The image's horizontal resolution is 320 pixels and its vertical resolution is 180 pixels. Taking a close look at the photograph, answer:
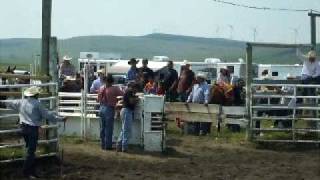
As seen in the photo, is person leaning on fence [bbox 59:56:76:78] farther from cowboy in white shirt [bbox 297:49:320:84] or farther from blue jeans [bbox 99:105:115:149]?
cowboy in white shirt [bbox 297:49:320:84]

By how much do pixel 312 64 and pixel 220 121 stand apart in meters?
3.01

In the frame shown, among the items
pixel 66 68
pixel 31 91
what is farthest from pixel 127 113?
pixel 66 68

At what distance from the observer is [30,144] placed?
12398 mm

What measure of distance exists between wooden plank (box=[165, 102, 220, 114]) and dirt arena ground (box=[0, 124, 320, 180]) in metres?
0.99

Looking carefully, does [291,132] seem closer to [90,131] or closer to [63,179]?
[90,131]

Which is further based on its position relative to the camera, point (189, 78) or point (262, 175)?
point (189, 78)

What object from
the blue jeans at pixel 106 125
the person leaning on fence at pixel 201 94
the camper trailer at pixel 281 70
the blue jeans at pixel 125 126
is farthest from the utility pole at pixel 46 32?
the camper trailer at pixel 281 70

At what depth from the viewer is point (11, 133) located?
515 inches

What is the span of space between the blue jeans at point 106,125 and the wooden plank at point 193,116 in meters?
3.52

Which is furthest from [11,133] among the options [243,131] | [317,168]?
[243,131]

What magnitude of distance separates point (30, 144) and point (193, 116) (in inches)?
305

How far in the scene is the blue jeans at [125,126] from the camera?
16217 mm

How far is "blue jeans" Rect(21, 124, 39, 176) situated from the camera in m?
12.3

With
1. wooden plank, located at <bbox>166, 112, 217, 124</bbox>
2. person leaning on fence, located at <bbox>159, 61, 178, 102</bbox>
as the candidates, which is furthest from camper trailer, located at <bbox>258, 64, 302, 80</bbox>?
wooden plank, located at <bbox>166, 112, 217, 124</bbox>
